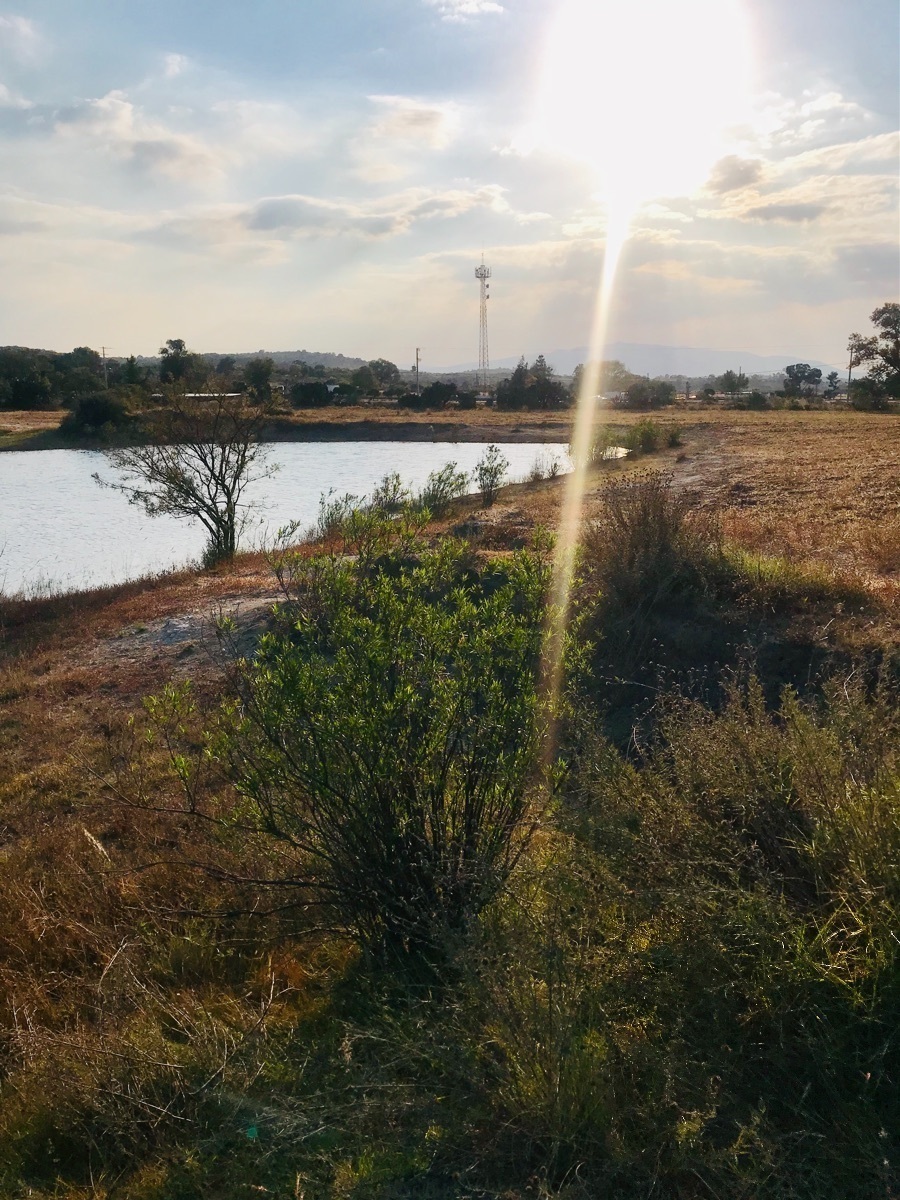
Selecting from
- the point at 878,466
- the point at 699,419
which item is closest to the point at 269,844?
the point at 878,466

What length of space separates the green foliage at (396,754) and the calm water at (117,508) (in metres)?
15.6

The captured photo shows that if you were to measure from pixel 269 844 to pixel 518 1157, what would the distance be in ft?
6.92

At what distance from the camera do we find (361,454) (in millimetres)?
46719

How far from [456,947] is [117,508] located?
106ft

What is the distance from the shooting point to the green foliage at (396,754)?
12.3 feet

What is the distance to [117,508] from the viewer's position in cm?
3309

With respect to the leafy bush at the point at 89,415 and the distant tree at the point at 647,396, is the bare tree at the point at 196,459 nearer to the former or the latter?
the leafy bush at the point at 89,415

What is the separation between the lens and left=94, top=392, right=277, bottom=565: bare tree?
20.9m

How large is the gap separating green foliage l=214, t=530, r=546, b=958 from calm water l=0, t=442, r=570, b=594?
1560 cm

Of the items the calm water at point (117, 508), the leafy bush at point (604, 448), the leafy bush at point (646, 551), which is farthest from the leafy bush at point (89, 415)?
the leafy bush at point (646, 551)

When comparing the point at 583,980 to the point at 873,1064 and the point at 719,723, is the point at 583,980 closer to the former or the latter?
the point at 873,1064

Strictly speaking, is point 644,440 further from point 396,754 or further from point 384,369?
point 384,369

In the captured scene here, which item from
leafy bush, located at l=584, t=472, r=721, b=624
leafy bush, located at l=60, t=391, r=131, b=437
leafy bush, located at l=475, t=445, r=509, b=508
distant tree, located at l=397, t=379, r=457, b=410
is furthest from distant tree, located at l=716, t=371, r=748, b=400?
leafy bush, located at l=584, t=472, r=721, b=624

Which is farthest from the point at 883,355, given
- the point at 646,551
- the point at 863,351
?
the point at 646,551
